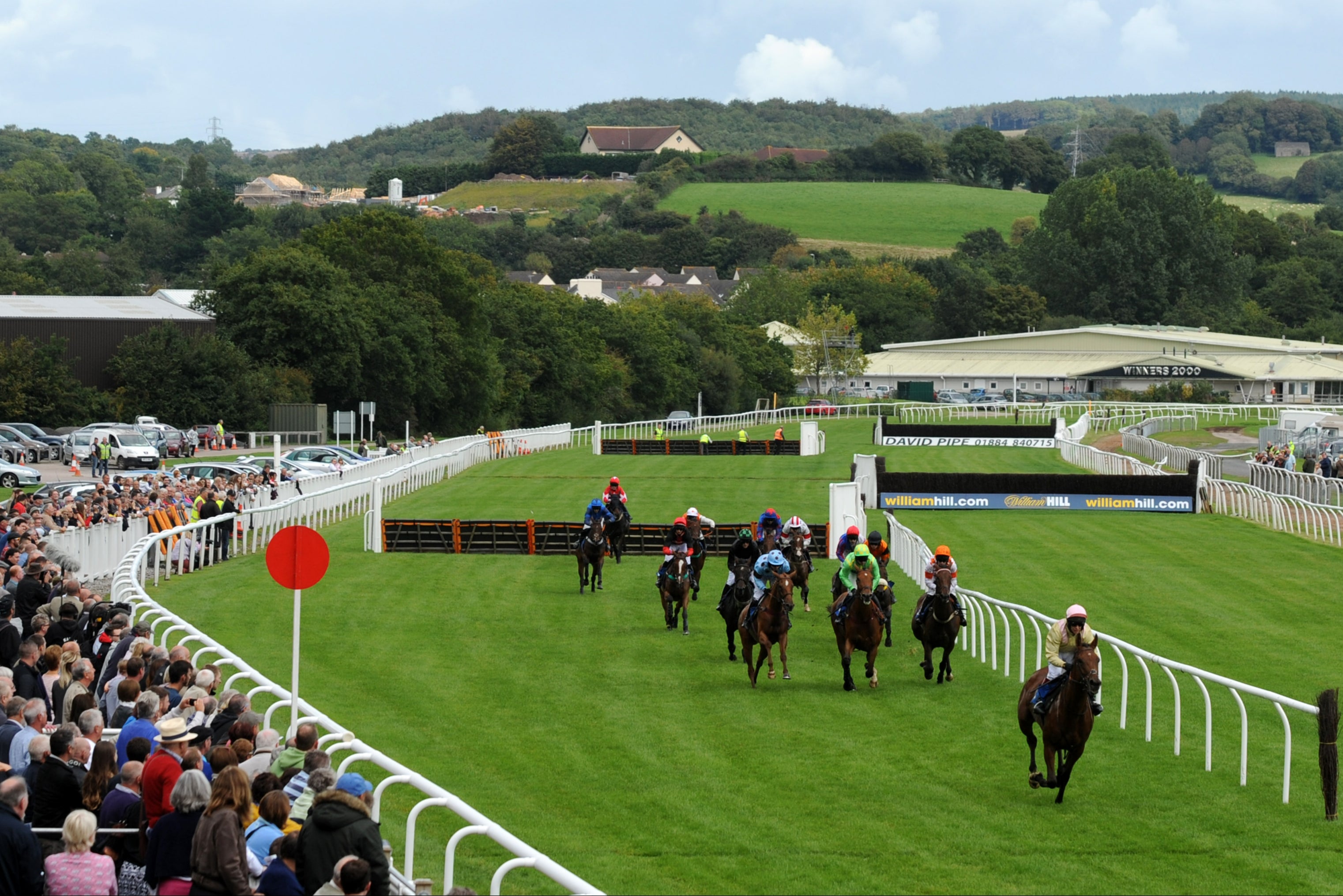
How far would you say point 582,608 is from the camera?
2145 cm

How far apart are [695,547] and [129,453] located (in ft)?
82.3

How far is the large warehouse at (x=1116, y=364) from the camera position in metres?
91.4

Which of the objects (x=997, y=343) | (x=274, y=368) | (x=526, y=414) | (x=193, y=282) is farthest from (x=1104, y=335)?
(x=193, y=282)

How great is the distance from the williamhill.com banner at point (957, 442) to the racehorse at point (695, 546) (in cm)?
3429

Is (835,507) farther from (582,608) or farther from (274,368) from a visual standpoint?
(274,368)

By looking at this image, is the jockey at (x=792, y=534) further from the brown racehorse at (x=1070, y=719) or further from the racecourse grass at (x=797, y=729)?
the brown racehorse at (x=1070, y=719)

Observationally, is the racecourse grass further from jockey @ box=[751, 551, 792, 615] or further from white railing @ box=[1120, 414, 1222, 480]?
white railing @ box=[1120, 414, 1222, 480]

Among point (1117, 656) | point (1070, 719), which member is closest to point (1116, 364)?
point (1117, 656)

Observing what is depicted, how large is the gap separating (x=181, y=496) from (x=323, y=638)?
8478 mm

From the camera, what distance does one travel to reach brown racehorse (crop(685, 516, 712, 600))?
65.7 ft

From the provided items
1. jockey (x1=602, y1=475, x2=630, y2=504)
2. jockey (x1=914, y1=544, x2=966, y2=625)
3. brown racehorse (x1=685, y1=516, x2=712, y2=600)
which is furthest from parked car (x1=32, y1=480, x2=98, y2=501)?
jockey (x1=914, y1=544, x2=966, y2=625)

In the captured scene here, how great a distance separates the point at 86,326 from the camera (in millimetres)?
56500

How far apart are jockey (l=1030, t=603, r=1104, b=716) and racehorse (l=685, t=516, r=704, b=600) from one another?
8.61 meters

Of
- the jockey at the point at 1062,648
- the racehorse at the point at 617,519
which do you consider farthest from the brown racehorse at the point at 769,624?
the racehorse at the point at 617,519
